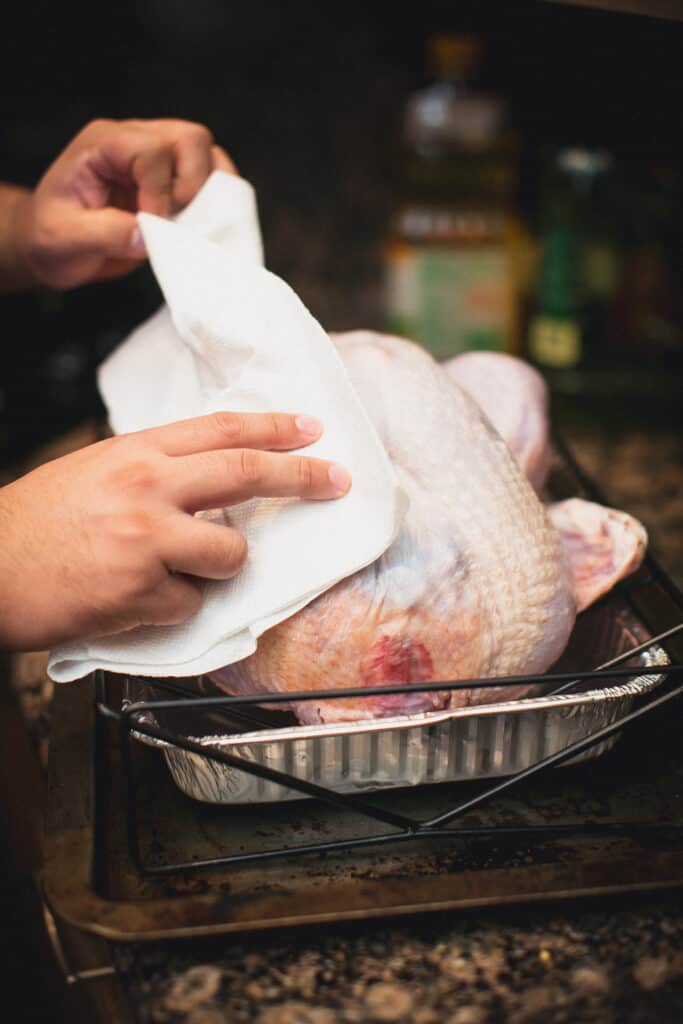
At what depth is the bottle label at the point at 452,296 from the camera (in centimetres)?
125

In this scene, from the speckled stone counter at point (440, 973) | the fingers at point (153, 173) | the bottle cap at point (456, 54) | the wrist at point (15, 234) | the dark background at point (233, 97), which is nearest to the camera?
the speckled stone counter at point (440, 973)

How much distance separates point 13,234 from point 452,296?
0.59 meters

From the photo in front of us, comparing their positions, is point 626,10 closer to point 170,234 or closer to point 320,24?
point 170,234

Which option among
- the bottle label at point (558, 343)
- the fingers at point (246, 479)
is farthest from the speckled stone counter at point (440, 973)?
the bottle label at point (558, 343)

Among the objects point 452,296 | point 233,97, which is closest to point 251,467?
point 452,296

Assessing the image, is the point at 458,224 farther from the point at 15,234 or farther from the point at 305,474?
the point at 305,474

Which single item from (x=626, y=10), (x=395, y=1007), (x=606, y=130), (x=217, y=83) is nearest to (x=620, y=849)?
(x=395, y=1007)

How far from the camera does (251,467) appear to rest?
1.71ft

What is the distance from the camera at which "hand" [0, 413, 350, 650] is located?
0.50 meters

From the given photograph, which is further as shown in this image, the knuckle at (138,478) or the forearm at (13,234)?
the forearm at (13,234)

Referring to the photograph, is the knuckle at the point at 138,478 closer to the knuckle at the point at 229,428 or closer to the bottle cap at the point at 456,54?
the knuckle at the point at 229,428

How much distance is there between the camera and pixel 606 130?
120 centimetres

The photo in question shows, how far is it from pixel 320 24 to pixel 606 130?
47cm

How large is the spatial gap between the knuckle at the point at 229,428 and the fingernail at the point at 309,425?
1.3 inches
